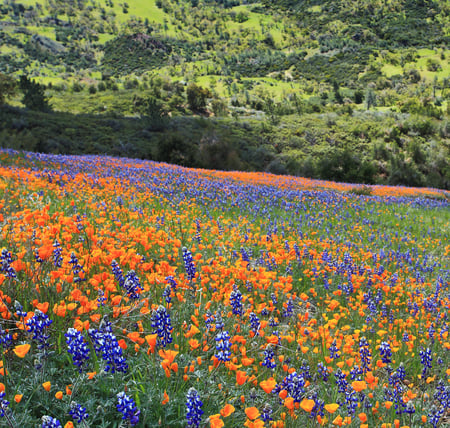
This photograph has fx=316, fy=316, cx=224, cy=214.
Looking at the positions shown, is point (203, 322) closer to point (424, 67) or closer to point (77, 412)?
point (77, 412)

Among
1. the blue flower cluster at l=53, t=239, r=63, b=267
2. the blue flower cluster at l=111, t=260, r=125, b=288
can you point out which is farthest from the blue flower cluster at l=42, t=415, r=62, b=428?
the blue flower cluster at l=53, t=239, r=63, b=267

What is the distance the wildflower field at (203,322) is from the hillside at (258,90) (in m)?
17.4

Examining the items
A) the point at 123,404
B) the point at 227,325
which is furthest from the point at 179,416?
the point at 227,325

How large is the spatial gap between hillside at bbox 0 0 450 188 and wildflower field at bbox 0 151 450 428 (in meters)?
17.4

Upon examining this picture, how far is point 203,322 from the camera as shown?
293cm

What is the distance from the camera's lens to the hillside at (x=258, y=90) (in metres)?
31.3

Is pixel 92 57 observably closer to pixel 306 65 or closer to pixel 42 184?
pixel 306 65

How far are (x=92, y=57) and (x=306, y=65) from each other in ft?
323

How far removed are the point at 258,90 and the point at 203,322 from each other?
113374 millimetres

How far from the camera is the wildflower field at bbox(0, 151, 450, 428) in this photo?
5.97ft

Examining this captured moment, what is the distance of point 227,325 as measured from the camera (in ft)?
9.87

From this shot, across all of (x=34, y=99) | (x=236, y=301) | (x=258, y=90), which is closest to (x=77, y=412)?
(x=236, y=301)

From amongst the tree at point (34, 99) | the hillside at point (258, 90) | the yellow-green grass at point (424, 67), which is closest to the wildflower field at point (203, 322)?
the hillside at point (258, 90)

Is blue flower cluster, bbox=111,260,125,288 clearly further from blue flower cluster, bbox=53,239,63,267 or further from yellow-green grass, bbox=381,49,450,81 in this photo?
yellow-green grass, bbox=381,49,450,81
